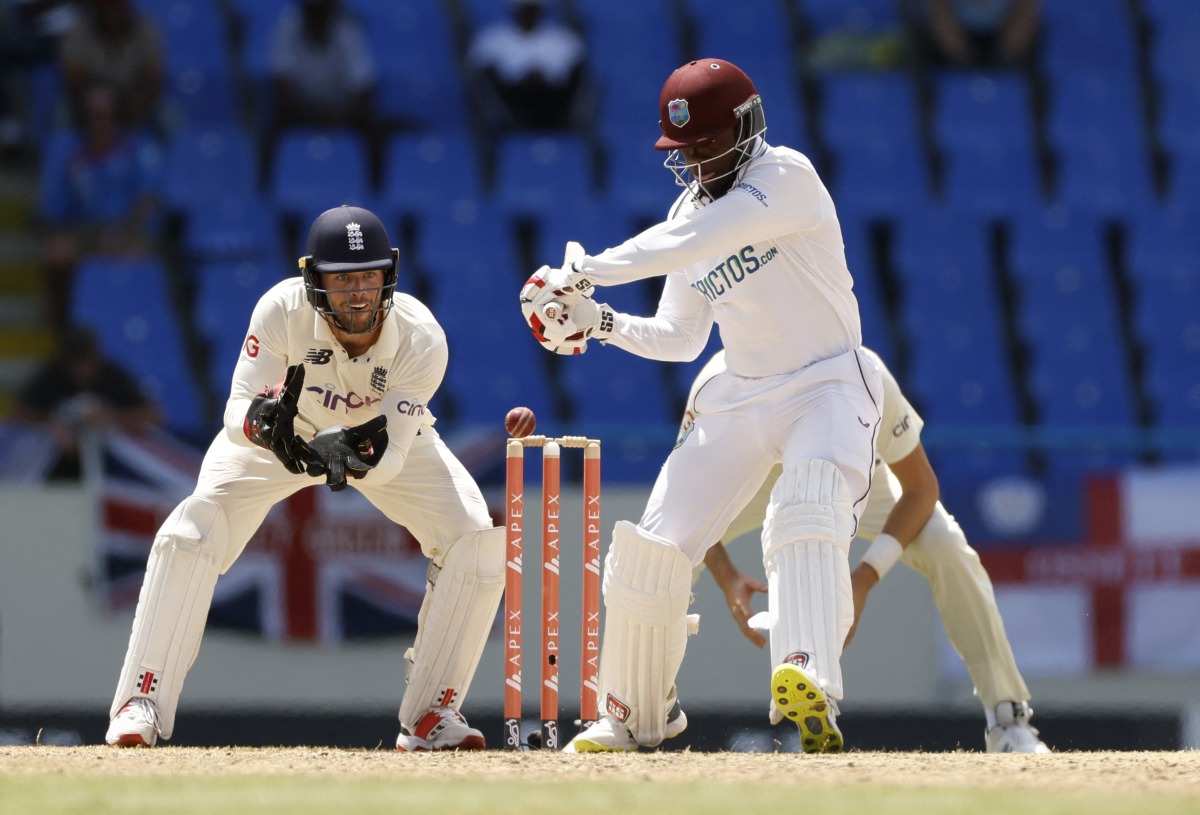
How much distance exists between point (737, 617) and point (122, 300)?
4.90 metres

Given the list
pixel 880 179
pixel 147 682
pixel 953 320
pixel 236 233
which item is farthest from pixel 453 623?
pixel 880 179

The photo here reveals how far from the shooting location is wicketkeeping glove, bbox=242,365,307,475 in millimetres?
5035

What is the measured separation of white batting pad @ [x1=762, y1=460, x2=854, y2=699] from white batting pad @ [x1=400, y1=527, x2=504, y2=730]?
1.18m

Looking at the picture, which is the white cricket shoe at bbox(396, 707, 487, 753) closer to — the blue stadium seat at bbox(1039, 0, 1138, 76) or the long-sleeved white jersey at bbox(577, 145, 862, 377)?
the long-sleeved white jersey at bbox(577, 145, 862, 377)

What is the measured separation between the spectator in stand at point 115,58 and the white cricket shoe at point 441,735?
5.68 meters

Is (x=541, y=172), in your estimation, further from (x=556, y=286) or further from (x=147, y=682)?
(x=556, y=286)

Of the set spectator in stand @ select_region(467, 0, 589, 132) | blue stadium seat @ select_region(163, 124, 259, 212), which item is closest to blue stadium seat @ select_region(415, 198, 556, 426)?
spectator in stand @ select_region(467, 0, 589, 132)

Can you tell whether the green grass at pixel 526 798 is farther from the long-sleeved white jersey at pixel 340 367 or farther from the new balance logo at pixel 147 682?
the long-sleeved white jersey at pixel 340 367

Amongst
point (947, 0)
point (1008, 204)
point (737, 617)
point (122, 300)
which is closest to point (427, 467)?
point (737, 617)

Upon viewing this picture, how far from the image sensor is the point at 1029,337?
9984 millimetres

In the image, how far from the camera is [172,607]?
17.8ft

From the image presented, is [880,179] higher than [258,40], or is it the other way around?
[258,40]

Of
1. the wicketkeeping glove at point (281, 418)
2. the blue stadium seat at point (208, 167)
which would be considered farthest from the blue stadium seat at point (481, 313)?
the wicketkeeping glove at point (281, 418)

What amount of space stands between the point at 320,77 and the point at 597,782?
7129 millimetres
